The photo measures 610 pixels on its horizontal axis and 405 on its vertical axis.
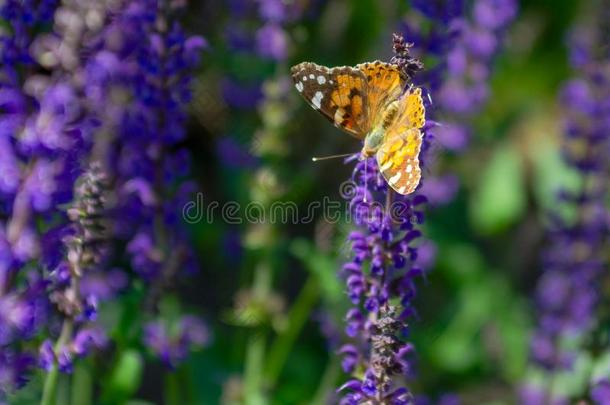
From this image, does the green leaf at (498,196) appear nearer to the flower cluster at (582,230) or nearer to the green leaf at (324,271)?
the flower cluster at (582,230)

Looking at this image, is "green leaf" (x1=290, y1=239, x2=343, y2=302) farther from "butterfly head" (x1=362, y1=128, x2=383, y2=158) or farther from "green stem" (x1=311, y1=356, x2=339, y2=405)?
"butterfly head" (x1=362, y1=128, x2=383, y2=158)

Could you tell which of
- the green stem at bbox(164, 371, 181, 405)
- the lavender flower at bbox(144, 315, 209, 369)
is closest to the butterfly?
the lavender flower at bbox(144, 315, 209, 369)

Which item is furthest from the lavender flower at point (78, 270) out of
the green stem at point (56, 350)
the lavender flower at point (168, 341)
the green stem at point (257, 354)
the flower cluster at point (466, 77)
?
the flower cluster at point (466, 77)

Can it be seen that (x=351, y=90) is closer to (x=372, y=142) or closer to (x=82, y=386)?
(x=372, y=142)

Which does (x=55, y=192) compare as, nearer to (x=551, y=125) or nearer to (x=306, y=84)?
(x=306, y=84)

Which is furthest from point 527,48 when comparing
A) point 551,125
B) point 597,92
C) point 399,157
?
point 399,157

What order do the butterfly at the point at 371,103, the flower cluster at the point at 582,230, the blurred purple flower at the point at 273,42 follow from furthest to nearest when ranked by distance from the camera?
the flower cluster at the point at 582,230, the blurred purple flower at the point at 273,42, the butterfly at the point at 371,103

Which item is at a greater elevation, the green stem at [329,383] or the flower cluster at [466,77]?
the flower cluster at [466,77]
